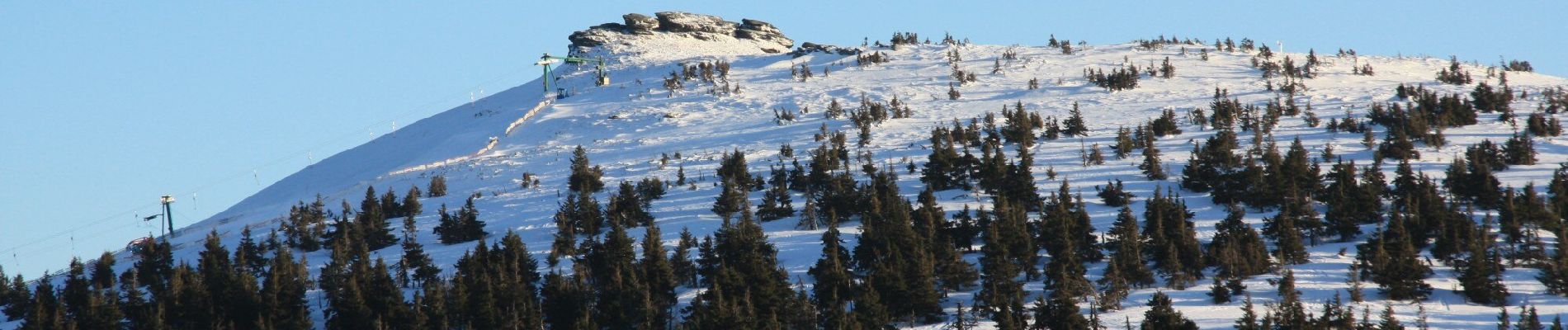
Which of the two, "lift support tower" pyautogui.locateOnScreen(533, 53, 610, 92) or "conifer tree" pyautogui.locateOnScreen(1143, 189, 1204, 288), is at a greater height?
"lift support tower" pyautogui.locateOnScreen(533, 53, 610, 92)

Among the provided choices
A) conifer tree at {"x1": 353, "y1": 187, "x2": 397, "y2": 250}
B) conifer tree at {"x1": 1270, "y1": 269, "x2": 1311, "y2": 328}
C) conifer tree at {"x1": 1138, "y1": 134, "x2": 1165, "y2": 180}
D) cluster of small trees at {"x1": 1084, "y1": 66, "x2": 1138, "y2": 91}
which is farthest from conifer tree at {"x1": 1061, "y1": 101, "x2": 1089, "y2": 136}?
conifer tree at {"x1": 353, "y1": 187, "x2": 397, "y2": 250}

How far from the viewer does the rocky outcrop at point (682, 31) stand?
269ft

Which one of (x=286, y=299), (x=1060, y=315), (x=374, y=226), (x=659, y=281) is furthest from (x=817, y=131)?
(x=1060, y=315)

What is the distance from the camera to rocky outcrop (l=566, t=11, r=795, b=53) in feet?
269

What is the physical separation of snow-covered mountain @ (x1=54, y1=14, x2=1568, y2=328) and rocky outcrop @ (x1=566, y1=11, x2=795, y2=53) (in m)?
1.77

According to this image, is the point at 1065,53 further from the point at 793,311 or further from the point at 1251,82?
the point at 793,311

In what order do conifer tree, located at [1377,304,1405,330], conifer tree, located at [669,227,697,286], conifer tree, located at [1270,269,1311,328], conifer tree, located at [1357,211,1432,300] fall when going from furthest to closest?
1. conifer tree, located at [669,227,697,286]
2. conifer tree, located at [1357,211,1432,300]
3. conifer tree, located at [1270,269,1311,328]
4. conifer tree, located at [1377,304,1405,330]

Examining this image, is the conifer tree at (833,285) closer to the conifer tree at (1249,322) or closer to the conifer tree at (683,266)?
the conifer tree at (683,266)

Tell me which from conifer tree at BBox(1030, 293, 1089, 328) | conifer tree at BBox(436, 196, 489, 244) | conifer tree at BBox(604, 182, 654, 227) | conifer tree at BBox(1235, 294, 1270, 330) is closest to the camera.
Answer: conifer tree at BBox(1235, 294, 1270, 330)

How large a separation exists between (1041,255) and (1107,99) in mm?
21738

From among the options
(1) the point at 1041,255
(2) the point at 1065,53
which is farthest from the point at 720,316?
(2) the point at 1065,53

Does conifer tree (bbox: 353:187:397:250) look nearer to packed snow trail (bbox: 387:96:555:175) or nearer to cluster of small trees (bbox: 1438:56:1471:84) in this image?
packed snow trail (bbox: 387:96:555:175)

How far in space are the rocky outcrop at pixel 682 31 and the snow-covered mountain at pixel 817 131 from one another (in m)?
1.77

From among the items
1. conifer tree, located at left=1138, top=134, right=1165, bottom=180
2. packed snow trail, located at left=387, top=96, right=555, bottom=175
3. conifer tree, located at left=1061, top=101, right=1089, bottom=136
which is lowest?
conifer tree, located at left=1138, top=134, right=1165, bottom=180
